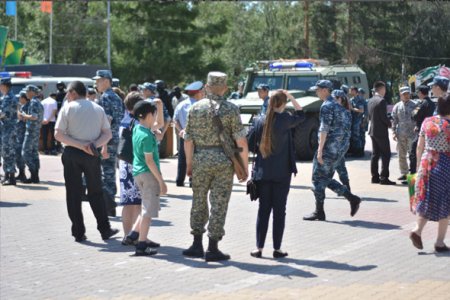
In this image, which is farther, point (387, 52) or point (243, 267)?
point (387, 52)

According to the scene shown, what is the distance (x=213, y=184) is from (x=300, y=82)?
13.6 metres

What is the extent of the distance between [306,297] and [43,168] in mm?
13146

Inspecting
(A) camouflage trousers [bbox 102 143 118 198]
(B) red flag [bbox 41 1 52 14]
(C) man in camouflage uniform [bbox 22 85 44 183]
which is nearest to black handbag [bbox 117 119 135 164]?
(A) camouflage trousers [bbox 102 143 118 198]

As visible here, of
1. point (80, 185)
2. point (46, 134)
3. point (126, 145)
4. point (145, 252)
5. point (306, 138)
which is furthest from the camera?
point (46, 134)

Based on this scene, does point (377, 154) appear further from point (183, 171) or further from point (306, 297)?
point (306, 297)

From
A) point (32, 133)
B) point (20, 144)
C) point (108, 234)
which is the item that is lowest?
point (108, 234)

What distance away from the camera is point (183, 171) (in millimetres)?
16109

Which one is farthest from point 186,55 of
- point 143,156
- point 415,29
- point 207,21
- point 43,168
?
point 143,156

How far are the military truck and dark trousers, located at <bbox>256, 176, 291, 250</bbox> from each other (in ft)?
36.5

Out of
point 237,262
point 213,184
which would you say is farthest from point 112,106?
point 237,262

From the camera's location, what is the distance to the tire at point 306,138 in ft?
69.2

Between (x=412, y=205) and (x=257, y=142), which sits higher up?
(x=257, y=142)

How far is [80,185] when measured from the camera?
424 inches

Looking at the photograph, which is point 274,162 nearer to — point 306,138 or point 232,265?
point 232,265
